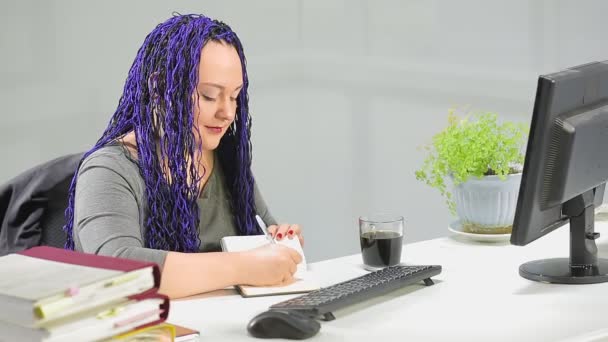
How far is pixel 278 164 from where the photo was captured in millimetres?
3812

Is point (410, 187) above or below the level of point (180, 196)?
below

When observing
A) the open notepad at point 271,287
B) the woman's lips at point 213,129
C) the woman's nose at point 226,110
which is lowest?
the open notepad at point 271,287

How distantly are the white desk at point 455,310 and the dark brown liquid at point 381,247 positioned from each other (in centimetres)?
5

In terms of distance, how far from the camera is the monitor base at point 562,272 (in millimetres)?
1870

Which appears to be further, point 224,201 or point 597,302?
point 224,201

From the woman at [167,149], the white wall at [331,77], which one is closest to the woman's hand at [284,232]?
the woman at [167,149]

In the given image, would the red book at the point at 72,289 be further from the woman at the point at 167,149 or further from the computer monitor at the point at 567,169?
the computer monitor at the point at 567,169

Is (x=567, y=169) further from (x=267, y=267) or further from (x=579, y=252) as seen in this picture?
(x=267, y=267)

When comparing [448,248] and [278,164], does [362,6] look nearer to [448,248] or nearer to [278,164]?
[278,164]

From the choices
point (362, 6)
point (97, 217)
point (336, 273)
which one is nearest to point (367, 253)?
point (336, 273)

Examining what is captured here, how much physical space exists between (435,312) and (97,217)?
745 mm

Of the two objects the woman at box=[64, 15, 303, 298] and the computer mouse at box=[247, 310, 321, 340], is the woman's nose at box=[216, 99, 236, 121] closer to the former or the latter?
the woman at box=[64, 15, 303, 298]

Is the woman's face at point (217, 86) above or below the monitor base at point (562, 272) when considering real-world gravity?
above

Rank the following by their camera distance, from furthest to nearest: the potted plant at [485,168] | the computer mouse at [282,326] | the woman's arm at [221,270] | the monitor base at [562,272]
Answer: the potted plant at [485,168]
the monitor base at [562,272]
the woman's arm at [221,270]
the computer mouse at [282,326]
